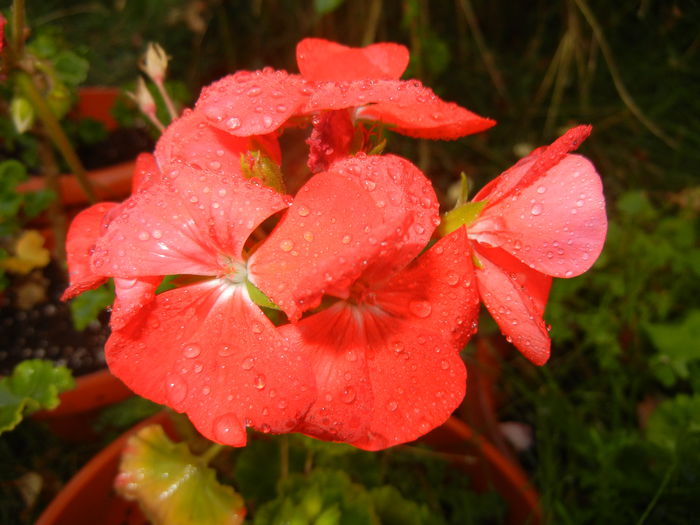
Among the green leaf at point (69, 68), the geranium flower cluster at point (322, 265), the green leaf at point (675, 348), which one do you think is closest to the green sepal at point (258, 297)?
the geranium flower cluster at point (322, 265)

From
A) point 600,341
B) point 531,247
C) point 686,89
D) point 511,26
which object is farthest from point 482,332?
point 511,26

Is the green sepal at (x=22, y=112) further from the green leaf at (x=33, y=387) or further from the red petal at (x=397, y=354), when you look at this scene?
the red petal at (x=397, y=354)

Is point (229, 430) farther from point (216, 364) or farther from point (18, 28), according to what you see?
point (18, 28)

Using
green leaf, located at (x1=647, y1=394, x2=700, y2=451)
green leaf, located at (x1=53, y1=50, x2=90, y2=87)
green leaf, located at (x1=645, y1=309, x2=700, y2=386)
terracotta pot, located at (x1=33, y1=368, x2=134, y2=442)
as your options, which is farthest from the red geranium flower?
green leaf, located at (x1=645, y1=309, x2=700, y2=386)

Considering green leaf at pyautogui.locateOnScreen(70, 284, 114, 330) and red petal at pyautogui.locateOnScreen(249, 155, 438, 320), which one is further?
green leaf at pyautogui.locateOnScreen(70, 284, 114, 330)

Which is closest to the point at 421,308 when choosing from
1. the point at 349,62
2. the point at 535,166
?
the point at 535,166

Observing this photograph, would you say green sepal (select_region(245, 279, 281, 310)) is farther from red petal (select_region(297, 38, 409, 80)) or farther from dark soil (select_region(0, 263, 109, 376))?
dark soil (select_region(0, 263, 109, 376))
